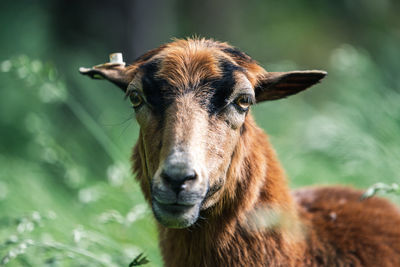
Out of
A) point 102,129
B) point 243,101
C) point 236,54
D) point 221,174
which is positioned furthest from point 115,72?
point 102,129

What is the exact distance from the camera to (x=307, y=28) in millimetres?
17672

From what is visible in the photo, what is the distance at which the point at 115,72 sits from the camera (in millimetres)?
3377

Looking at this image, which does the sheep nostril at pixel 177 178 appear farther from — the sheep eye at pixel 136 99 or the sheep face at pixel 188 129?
the sheep eye at pixel 136 99

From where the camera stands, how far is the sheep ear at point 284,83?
3.20 meters

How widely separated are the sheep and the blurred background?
0.87 m

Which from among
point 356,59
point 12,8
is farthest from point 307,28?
point 356,59

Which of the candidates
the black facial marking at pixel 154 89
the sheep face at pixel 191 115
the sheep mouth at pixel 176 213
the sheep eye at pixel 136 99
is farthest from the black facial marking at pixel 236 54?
the sheep mouth at pixel 176 213

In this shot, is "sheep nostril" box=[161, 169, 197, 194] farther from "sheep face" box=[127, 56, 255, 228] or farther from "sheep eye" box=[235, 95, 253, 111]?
"sheep eye" box=[235, 95, 253, 111]

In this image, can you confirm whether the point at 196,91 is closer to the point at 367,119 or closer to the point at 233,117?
the point at 233,117

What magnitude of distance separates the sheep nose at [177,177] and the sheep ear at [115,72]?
1.02m

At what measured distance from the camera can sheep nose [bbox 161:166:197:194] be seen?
246 centimetres

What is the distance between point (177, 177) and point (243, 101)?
0.78 metres

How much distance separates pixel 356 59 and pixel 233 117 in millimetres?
3407

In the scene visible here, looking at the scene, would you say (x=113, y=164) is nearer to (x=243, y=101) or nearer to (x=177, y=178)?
(x=243, y=101)
